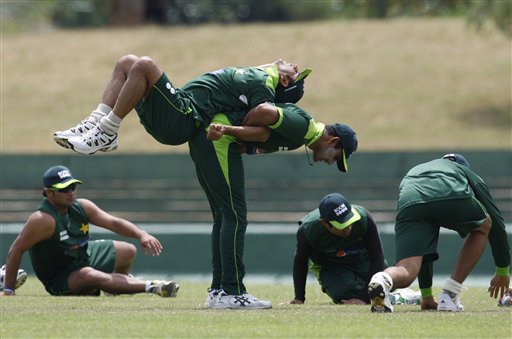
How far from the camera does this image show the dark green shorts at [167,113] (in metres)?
9.41

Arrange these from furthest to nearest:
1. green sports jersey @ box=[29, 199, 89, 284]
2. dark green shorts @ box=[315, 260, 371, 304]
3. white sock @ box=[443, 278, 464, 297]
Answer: green sports jersey @ box=[29, 199, 89, 284]
dark green shorts @ box=[315, 260, 371, 304]
white sock @ box=[443, 278, 464, 297]

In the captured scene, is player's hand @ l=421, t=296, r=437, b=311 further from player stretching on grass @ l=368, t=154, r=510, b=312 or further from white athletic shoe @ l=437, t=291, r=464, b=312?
white athletic shoe @ l=437, t=291, r=464, b=312

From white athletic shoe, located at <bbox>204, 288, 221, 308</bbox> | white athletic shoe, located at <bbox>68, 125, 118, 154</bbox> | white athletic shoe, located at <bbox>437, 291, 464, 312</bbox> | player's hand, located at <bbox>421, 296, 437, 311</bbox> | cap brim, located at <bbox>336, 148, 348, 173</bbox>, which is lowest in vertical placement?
player's hand, located at <bbox>421, 296, 437, 311</bbox>

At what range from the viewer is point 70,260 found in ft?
39.1

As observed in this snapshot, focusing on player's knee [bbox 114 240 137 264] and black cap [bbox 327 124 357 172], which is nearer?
black cap [bbox 327 124 357 172]

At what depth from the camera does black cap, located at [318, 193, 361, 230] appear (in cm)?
1036

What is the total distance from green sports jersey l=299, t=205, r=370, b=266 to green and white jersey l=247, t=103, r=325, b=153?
4.40 ft

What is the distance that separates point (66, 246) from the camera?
1184cm

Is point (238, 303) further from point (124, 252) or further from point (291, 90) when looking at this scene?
point (124, 252)

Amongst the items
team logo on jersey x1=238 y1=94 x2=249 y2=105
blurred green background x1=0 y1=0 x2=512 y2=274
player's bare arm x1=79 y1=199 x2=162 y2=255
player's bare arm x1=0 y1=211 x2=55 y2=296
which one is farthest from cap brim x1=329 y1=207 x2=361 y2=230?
blurred green background x1=0 y1=0 x2=512 y2=274

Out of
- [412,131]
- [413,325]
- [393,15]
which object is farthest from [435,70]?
[413,325]

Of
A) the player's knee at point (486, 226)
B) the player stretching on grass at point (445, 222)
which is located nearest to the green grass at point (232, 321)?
the player stretching on grass at point (445, 222)

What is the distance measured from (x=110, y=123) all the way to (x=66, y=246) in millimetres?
2726

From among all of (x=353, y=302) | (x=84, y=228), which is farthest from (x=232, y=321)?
(x=84, y=228)
